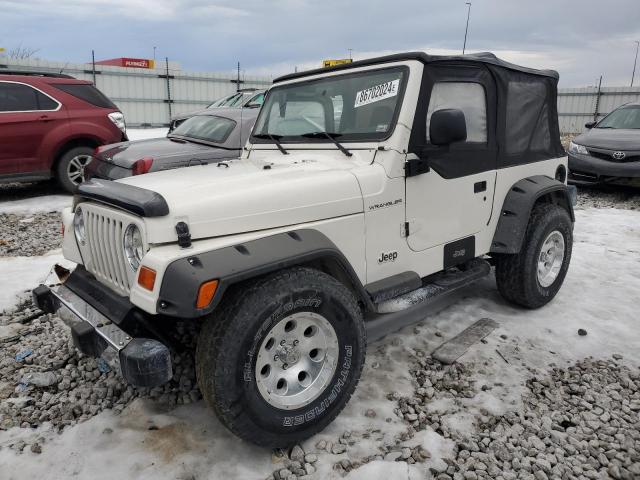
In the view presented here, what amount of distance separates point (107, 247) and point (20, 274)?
3.14m

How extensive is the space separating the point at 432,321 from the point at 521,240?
0.99m

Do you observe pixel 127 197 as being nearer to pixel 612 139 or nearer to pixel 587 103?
pixel 612 139

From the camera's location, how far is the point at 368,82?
3.32 meters

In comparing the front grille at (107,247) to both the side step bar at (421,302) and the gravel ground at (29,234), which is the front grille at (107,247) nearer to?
the side step bar at (421,302)

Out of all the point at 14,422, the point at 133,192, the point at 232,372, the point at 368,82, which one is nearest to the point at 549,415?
the point at 232,372

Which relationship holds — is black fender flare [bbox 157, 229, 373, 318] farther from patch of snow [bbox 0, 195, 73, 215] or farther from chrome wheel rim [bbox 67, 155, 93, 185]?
chrome wheel rim [bbox 67, 155, 93, 185]

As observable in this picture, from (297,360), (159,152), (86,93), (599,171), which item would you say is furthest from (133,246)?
(599,171)

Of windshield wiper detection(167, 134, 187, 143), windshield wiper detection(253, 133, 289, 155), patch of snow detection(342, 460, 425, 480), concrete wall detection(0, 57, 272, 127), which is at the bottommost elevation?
patch of snow detection(342, 460, 425, 480)

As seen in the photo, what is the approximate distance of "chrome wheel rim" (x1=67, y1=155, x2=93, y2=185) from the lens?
847cm

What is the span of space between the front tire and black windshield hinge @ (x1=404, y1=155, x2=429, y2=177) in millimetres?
931

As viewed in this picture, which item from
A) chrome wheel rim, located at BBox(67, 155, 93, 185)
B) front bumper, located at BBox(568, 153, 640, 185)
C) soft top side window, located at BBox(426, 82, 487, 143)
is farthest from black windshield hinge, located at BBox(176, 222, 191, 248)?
front bumper, located at BBox(568, 153, 640, 185)

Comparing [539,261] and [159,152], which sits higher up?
[159,152]

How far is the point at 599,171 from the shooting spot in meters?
8.95

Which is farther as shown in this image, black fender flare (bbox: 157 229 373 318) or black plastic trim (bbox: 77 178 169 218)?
black plastic trim (bbox: 77 178 169 218)
